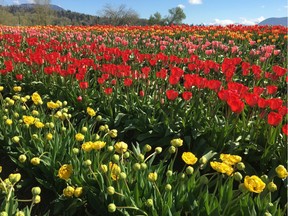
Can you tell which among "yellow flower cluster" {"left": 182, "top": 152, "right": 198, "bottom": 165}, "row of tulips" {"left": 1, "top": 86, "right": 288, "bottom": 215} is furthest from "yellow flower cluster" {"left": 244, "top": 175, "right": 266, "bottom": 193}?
"yellow flower cluster" {"left": 182, "top": 152, "right": 198, "bottom": 165}

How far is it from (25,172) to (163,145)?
4.72 ft

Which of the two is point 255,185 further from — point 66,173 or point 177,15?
point 177,15

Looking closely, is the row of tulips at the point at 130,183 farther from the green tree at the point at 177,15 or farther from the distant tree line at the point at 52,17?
the green tree at the point at 177,15

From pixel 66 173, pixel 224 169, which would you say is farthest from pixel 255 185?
pixel 66 173

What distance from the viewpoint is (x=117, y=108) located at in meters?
4.08

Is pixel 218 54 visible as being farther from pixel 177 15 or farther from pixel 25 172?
pixel 177 15

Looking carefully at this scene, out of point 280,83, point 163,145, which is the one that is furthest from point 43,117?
point 280,83

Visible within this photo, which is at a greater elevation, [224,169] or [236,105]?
[236,105]

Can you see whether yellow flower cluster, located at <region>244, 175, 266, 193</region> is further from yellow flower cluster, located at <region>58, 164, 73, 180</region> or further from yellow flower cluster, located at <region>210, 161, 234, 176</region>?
yellow flower cluster, located at <region>58, 164, 73, 180</region>

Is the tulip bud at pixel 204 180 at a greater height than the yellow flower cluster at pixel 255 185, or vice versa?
the yellow flower cluster at pixel 255 185

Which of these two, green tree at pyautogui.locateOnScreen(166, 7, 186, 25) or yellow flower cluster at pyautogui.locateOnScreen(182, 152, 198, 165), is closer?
yellow flower cluster at pyautogui.locateOnScreen(182, 152, 198, 165)

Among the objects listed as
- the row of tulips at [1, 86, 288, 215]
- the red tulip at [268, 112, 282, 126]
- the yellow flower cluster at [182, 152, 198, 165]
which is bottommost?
the row of tulips at [1, 86, 288, 215]

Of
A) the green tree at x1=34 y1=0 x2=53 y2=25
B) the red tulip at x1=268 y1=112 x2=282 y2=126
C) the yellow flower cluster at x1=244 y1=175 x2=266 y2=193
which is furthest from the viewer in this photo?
the green tree at x1=34 y1=0 x2=53 y2=25

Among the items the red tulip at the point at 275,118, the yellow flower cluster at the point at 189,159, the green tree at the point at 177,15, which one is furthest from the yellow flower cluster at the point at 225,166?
the green tree at the point at 177,15
